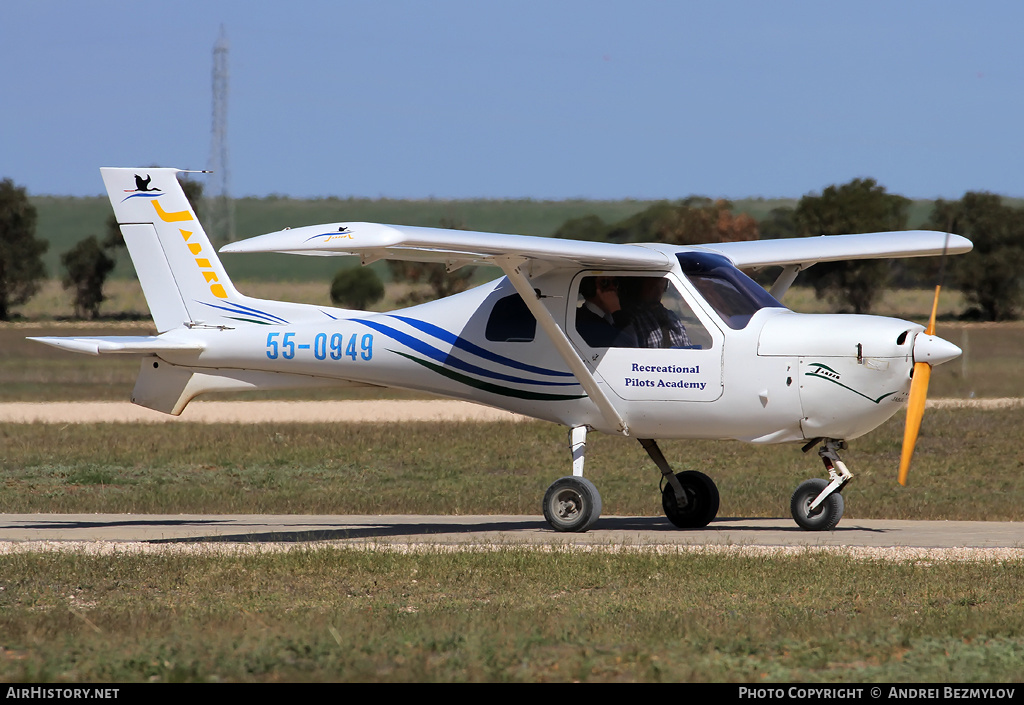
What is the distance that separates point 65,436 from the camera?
26.1 meters

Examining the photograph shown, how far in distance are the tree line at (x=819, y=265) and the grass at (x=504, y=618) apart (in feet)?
173

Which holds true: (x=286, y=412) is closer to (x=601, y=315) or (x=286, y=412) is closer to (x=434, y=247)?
(x=601, y=315)

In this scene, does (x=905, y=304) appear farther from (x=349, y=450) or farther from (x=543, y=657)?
(x=543, y=657)

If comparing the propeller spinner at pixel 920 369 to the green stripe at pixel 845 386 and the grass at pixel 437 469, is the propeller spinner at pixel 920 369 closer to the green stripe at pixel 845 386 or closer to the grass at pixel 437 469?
the green stripe at pixel 845 386

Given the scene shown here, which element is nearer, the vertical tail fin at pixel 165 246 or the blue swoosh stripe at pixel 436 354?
the blue swoosh stripe at pixel 436 354

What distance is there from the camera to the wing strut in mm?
13023

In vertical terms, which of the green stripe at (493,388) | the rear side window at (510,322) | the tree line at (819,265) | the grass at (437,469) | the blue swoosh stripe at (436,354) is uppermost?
the tree line at (819,265)

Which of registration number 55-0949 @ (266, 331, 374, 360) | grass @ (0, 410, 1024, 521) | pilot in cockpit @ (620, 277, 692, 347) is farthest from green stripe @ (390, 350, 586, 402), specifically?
grass @ (0, 410, 1024, 521)

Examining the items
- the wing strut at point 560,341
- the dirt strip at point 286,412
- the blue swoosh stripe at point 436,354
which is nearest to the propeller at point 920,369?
the wing strut at point 560,341

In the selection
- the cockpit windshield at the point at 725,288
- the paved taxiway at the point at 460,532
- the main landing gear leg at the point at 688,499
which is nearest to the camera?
the paved taxiway at the point at 460,532

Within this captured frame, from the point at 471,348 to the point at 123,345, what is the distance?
13.0 ft

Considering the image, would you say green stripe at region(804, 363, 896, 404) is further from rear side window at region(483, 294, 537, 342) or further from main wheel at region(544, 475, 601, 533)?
rear side window at region(483, 294, 537, 342)

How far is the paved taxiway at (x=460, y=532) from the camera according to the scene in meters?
12.7

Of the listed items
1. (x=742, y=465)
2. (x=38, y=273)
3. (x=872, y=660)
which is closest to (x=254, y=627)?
(x=872, y=660)
